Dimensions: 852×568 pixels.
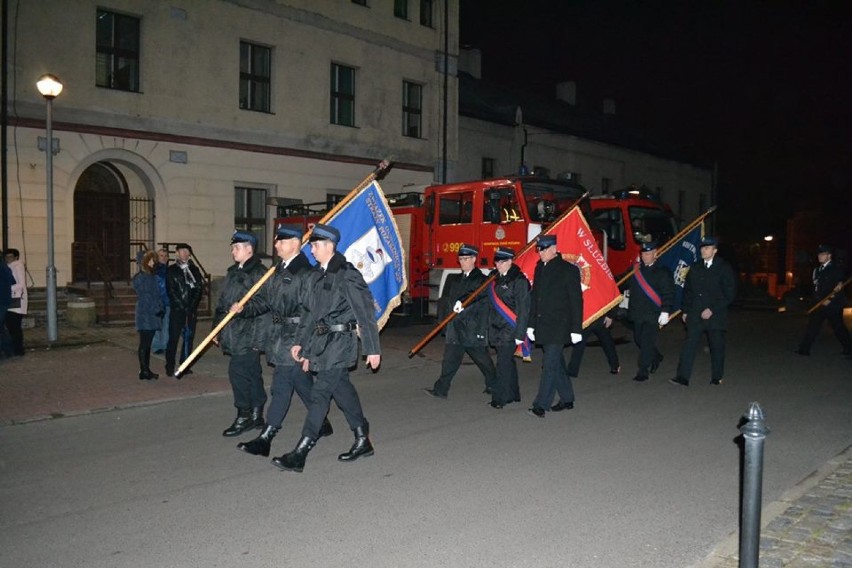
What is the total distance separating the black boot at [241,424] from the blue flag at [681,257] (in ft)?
28.0

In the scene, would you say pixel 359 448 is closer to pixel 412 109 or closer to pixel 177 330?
pixel 177 330

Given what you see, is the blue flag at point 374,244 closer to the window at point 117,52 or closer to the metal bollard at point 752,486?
the metal bollard at point 752,486

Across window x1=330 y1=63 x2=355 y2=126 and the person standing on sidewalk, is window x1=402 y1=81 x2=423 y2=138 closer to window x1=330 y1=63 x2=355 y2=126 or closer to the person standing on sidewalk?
window x1=330 y1=63 x2=355 y2=126

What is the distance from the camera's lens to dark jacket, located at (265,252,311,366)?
Answer: 633cm

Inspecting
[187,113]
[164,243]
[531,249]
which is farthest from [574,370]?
[187,113]

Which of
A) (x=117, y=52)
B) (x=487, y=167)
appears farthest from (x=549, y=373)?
(x=487, y=167)

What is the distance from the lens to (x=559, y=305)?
26.5ft

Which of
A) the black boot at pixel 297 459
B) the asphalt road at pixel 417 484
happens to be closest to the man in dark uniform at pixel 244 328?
the asphalt road at pixel 417 484

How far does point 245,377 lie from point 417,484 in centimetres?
233

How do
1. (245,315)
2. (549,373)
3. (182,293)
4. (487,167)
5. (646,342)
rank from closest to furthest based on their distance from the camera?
(245,315) < (549,373) < (182,293) < (646,342) < (487,167)

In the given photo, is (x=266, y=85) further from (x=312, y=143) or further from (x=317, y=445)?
(x=317, y=445)

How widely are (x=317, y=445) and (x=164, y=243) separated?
12.3m

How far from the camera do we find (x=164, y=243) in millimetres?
17750

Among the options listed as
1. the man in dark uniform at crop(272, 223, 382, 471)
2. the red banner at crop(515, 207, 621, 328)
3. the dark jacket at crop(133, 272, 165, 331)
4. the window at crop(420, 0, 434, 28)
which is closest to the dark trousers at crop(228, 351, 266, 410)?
the man in dark uniform at crop(272, 223, 382, 471)
